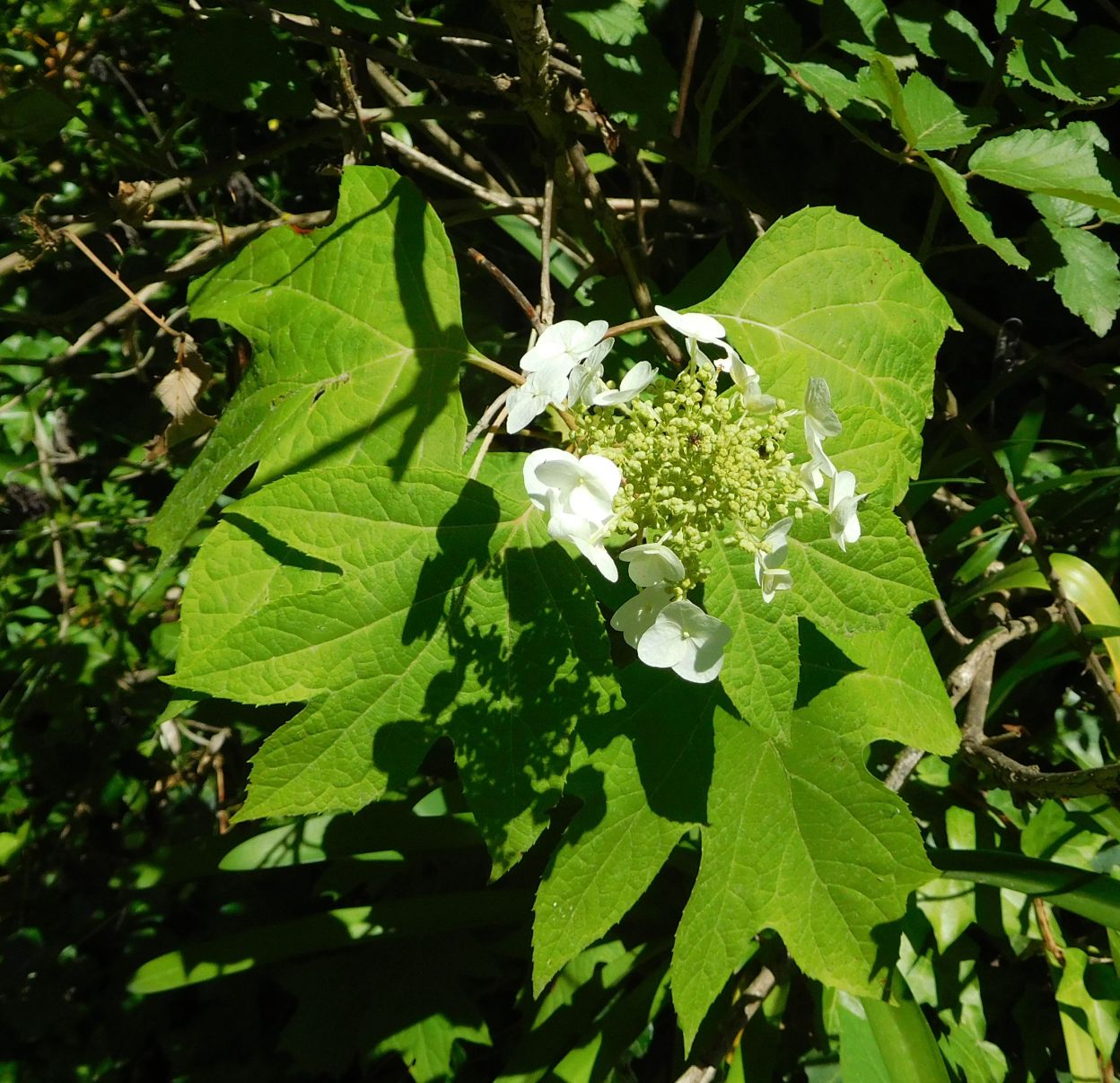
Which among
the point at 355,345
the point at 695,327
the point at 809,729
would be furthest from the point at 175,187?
the point at 809,729

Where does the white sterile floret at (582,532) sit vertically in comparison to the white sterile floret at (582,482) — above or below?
below

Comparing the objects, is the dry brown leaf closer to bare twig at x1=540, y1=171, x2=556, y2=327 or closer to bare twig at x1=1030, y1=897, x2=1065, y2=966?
bare twig at x1=540, y1=171, x2=556, y2=327

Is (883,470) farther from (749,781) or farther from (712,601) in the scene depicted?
(749,781)

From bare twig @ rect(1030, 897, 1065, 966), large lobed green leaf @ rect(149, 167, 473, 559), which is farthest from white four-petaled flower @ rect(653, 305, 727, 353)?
bare twig @ rect(1030, 897, 1065, 966)

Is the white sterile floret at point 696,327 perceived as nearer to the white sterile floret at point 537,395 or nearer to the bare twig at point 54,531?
the white sterile floret at point 537,395

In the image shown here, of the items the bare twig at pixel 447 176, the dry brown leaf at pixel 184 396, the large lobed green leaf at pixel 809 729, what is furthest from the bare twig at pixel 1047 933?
the dry brown leaf at pixel 184 396

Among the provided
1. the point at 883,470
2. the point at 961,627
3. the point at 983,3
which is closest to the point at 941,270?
the point at 983,3
